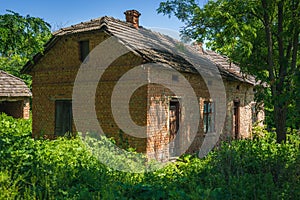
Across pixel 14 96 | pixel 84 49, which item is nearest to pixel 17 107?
pixel 14 96

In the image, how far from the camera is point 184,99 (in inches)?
508

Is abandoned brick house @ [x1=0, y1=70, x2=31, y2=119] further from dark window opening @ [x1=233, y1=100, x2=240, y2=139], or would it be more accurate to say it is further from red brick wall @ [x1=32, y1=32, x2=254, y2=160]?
dark window opening @ [x1=233, y1=100, x2=240, y2=139]

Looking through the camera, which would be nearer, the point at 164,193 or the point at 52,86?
the point at 164,193

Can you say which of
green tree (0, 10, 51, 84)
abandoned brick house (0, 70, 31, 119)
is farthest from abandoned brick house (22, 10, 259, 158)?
abandoned brick house (0, 70, 31, 119)

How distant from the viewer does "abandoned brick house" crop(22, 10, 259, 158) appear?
11188mm

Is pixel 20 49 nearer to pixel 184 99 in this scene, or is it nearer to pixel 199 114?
pixel 184 99

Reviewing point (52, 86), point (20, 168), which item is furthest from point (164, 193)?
point (52, 86)

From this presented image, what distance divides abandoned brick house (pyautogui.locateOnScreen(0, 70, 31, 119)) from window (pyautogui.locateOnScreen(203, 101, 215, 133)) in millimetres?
12461

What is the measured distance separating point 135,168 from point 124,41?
5.44 metres

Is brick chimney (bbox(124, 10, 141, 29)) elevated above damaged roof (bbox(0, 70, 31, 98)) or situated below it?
above

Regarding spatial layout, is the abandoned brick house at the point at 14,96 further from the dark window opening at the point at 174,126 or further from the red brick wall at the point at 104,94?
the dark window opening at the point at 174,126

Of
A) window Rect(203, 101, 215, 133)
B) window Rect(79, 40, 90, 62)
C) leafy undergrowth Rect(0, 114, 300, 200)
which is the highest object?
window Rect(79, 40, 90, 62)

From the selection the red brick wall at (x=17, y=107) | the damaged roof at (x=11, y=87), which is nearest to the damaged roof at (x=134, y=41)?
the damaged roof at (x=11, y=87)

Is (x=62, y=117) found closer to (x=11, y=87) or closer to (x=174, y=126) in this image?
(x=174, y=126)
